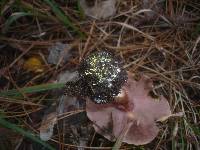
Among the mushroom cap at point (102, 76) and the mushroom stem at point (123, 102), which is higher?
the mushroom cap at point (102, 76)

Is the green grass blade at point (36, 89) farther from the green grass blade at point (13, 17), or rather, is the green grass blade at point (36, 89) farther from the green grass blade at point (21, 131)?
the green grass blade at point (13, 17)

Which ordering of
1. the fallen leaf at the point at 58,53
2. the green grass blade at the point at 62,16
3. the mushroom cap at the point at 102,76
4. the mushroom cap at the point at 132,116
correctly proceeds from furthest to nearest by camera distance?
the fallen leaf at the point at 58,53 < the green grass blade at the point at 62,16 < the mushroom cap at the point at 132,116 < the mushroom cap at the point at 102,76

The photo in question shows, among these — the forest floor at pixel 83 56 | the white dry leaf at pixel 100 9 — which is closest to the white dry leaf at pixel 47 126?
the forest floor at pixel 83 56

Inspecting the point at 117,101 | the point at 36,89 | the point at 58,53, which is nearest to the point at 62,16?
the point at 58,53

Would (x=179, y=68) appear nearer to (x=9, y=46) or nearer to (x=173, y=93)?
(x=173, y=93)

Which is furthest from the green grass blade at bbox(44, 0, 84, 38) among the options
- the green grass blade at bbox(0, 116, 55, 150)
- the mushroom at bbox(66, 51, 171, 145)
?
the green grass blade at bbox(0, 116, 55, 150)

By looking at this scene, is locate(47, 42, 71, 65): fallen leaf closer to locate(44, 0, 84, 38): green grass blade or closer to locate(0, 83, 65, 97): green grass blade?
locate(44, 0, 84, 38): green grass blade

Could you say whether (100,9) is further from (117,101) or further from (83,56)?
(117,101)

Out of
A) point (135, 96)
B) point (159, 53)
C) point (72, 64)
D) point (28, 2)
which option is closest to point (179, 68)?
point (159, 53)
